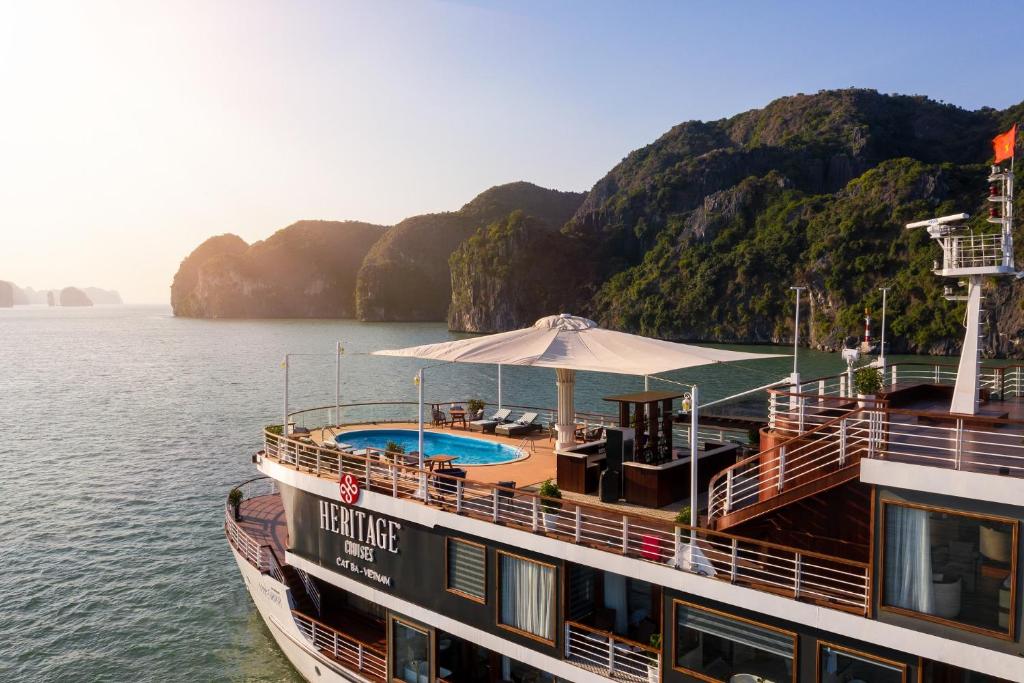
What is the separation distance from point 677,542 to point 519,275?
15628cm

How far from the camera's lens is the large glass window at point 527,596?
34.3ft

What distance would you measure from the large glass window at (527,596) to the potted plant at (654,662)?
1516mm

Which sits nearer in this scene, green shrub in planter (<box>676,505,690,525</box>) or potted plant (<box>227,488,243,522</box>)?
green shrub in planter (<box>676,505,690,525</box>)

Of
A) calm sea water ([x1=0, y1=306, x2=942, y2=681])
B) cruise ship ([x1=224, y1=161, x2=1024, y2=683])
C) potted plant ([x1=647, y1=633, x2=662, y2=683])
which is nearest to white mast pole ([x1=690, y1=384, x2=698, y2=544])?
cruise ship ([x1=224, y1=161, x2=1024, y2=683])

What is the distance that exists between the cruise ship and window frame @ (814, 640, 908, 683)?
32 millimetres

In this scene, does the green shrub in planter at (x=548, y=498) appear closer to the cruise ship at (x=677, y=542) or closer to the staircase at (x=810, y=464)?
the cruise ship at (x=677, y=542)

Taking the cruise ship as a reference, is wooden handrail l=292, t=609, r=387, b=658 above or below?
below

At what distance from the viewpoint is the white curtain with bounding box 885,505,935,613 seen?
731 centimetres

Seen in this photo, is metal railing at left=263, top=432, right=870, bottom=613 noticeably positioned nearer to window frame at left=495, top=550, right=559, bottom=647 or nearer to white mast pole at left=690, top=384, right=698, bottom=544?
white mast pole at left=690, top=384, right=698, bottom=544

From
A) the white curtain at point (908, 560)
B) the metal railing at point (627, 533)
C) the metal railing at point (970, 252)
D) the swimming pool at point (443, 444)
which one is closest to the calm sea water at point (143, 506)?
the swimming pool at point (443, 444)

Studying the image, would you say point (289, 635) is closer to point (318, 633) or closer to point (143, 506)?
point (318, 633)

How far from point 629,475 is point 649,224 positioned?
6339 inches

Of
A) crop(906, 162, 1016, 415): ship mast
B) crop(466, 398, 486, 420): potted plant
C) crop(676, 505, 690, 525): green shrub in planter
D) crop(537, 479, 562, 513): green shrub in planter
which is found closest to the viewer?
crop(906, 162, 1016, 415): ship mast

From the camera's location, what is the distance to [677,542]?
905 centimetres
